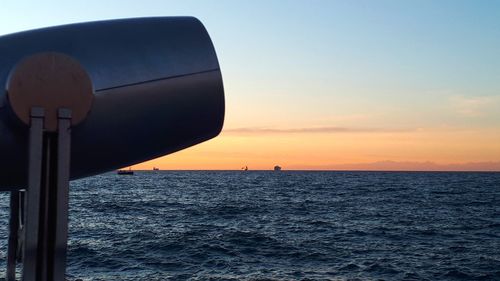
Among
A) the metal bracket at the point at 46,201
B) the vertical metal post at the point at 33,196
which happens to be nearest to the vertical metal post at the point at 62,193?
the metal bracket at the point at 46,201

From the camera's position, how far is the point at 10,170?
169 inches

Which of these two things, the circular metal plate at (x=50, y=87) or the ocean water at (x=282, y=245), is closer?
the circular metal plate at (x=50, y=87)

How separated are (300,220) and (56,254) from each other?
3531 centimetres

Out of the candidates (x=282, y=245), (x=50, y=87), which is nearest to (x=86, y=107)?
(x=50, y=87)

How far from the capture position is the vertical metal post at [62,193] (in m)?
3.96

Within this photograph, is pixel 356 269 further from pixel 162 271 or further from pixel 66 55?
pixel 66 55

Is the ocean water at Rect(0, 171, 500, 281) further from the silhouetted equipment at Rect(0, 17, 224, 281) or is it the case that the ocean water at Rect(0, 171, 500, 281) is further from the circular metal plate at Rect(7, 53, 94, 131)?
the circular metal plate at Rect(7, 53, 94, 131)

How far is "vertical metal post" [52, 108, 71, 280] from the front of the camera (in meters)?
3.96

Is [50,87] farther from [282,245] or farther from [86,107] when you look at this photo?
Answer: [282,245]

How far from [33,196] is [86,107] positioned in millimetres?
743

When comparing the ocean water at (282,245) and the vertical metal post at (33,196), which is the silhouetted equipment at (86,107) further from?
the ocean water at (282,245)

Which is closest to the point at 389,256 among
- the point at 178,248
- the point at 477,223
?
the point at 178,248

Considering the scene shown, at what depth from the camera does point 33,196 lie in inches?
155

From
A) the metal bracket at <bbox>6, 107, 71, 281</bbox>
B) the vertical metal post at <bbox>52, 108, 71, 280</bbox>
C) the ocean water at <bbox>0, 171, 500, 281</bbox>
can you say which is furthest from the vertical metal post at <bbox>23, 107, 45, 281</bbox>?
the ocean water at <bbox>0, 171, 500, 281</bbox>
